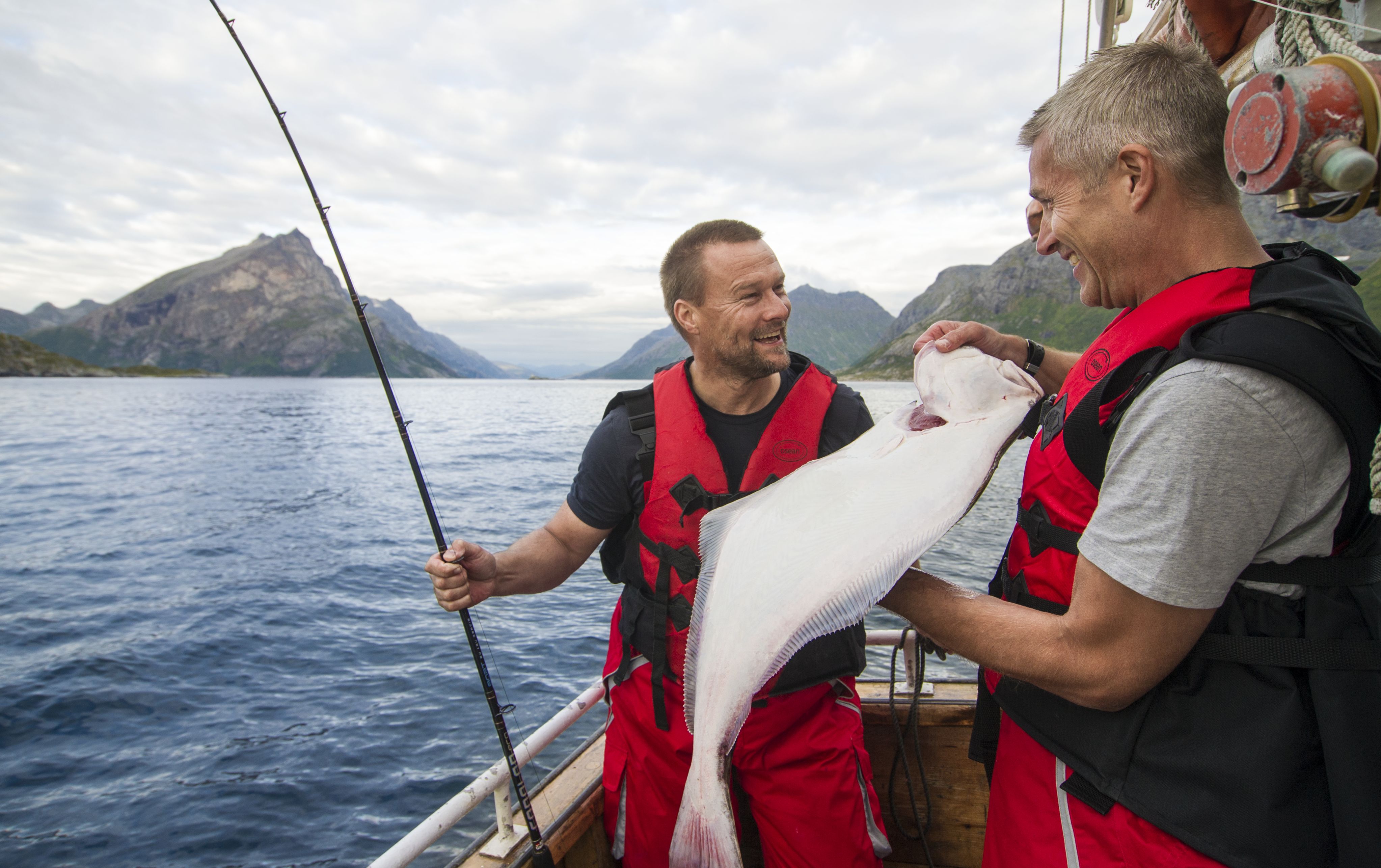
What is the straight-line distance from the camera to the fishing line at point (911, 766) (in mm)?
3416

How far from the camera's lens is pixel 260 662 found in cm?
973

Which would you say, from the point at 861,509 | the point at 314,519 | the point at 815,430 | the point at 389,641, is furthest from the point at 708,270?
the point at 314,519

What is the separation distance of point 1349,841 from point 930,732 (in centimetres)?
238

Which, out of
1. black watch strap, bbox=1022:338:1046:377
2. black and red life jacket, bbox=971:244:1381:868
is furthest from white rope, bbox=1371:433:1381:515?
black watch strap, bbox=1022:338:1046:377

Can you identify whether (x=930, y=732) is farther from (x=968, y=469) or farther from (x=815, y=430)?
(x=968, y=469)

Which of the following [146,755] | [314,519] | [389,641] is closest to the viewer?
[146,755]

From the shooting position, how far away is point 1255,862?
4.77 feet

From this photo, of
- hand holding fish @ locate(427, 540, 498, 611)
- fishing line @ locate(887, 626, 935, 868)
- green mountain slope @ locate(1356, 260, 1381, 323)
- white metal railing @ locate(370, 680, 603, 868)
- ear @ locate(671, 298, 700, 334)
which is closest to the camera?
white metal railing @ locate(370, 680, 603, 868)

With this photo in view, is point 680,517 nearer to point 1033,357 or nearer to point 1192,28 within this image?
point 1033,357

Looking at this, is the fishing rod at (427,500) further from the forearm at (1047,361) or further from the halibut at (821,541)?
the forearm at (1047,361)

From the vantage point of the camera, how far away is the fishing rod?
9.41 ft

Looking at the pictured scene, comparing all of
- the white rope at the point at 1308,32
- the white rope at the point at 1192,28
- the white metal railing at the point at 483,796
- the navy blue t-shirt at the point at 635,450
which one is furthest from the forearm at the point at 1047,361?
the white metal railing at the point at 483,796

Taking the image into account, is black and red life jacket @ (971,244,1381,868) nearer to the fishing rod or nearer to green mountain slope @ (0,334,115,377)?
the fishing rod

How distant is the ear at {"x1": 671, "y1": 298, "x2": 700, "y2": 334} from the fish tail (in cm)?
195
